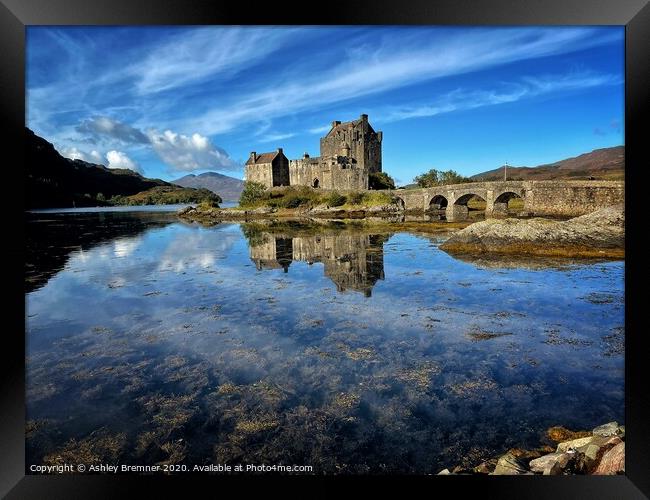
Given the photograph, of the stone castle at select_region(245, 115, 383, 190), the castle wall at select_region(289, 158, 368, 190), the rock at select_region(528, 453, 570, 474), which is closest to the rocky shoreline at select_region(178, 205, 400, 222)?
the castle wall at select_region(289, 158, 368, 190)

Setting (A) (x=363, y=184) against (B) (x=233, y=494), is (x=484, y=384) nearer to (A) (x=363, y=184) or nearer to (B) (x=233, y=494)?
(B) (x=233, y=494)

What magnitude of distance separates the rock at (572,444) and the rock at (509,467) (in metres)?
0.44

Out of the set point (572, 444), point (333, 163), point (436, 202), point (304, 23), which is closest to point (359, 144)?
point (333, 163)

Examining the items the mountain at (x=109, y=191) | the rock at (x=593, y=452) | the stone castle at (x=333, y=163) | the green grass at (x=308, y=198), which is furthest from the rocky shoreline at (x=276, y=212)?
the rock at (x=593, y=452)

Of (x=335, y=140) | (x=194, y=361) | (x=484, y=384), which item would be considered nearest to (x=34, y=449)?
(x=194, y=361)

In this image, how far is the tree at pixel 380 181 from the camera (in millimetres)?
52647

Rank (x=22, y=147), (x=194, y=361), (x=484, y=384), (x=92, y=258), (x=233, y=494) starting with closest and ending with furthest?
(x=233, y=494), (x=22, y=147), (x=484, y=384), (x=194, y=361), (x=92, y=258)

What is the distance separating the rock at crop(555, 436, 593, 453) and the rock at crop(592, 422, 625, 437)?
26cm

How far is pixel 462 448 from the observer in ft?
11.3

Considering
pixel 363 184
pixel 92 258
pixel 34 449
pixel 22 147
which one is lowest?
pixel 34 449

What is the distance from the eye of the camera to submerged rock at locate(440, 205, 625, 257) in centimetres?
1327

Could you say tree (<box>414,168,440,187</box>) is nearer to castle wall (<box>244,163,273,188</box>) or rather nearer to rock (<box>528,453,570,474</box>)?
castle wall (<box>244,163,273,188</box>)

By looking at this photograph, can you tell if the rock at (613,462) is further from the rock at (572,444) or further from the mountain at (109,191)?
the mountain at (109,191)

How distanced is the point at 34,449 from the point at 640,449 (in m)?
5.34
